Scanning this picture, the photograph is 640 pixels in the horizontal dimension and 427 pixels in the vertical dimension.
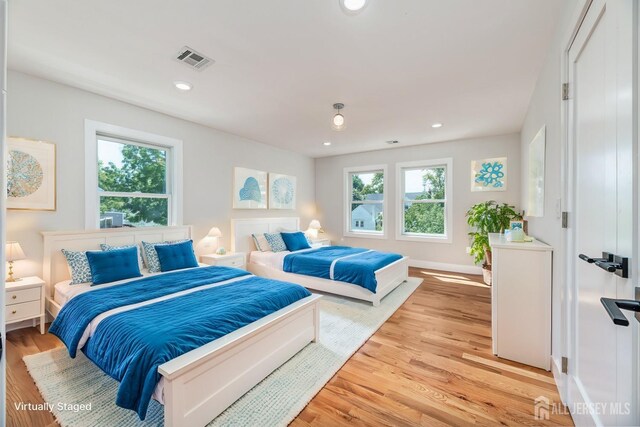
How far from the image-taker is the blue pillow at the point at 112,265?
8.60 feet

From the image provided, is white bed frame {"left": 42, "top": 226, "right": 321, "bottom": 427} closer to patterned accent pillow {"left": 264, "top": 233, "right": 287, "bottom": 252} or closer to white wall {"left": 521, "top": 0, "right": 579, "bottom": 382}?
white wall {"left": 521, "top": 0, "right": 579, "bottom": 382}

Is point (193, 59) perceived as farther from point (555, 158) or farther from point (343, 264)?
point (555, 158)

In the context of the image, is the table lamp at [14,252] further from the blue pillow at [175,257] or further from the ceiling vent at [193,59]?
the ceiling vent at [193,59]

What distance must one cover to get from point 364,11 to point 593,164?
1606 mm

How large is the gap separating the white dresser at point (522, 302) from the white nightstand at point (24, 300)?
13.9 ft

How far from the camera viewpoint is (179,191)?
3910 mm

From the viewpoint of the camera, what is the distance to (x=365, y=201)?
20.7 feet

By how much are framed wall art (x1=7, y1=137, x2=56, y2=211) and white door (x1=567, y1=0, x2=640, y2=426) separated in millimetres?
4345

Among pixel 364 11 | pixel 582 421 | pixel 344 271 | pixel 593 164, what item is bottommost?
pixel 582 421

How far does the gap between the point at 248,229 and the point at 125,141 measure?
2257 mm

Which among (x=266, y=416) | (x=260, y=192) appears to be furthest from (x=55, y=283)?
(x=260, y=192)

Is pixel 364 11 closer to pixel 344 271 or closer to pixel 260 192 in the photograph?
pixel 344 271

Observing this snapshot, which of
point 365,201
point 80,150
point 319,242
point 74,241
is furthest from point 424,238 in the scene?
point 80,150

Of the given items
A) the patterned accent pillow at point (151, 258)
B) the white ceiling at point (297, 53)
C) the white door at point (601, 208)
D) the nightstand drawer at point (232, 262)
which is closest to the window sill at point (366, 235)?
the nightstand drawer at point (232, 262)
